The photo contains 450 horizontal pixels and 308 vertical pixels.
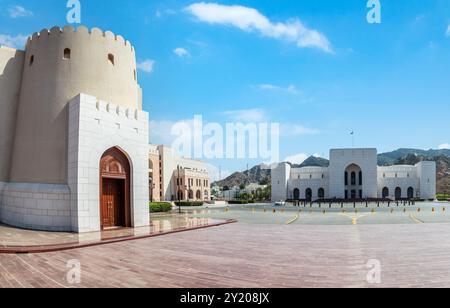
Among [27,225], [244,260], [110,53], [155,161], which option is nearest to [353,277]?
[244,260]

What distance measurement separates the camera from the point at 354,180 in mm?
80125

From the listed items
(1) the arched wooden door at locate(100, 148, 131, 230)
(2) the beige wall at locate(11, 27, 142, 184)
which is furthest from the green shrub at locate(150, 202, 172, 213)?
(2) the beige wall at locate(11, 27, 142, 184)

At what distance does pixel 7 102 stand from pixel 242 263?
16221mm

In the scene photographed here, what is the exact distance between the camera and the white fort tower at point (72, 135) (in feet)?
48.2

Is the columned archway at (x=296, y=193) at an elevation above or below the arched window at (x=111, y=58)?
below

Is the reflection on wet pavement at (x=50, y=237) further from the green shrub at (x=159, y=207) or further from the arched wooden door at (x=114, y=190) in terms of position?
the green shrub at (x=159, y=207)

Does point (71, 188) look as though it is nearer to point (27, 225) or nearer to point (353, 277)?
point (27, 225)

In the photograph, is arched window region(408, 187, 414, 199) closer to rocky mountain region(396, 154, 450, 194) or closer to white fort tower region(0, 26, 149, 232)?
rocky mountain region(396, 154, 450, 194)

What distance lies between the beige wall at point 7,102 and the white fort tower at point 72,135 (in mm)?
46

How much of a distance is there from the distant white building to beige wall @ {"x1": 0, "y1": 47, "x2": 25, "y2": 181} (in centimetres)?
6844

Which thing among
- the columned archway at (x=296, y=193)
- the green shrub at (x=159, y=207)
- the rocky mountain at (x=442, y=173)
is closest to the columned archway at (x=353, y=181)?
the columned archway at (x=296, y=193)

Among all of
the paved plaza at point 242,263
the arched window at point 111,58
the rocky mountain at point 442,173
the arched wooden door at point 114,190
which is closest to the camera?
the paved plaza at point 242,263

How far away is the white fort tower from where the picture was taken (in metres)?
14.7
